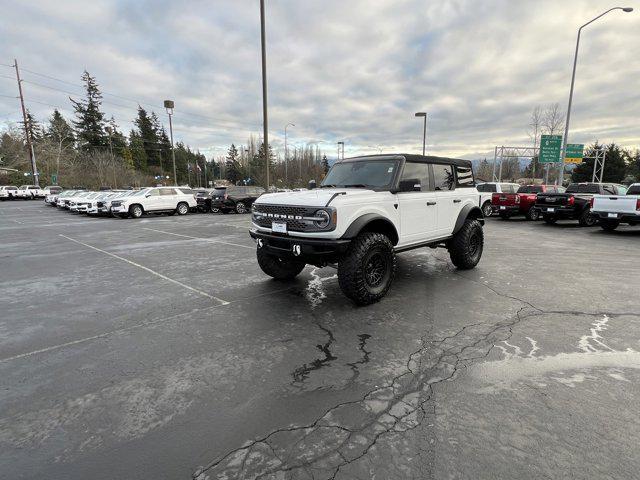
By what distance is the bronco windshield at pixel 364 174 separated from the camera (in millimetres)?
5609

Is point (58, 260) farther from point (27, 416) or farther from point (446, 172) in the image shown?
point (446, 172)

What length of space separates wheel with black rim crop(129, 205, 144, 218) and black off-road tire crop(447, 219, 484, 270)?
18.4m

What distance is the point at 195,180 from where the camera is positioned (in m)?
99.2

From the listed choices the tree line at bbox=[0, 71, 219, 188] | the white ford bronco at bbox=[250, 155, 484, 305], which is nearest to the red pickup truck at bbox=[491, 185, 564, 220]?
the white ford bronco at bbox=[250, 155, 484, 305]

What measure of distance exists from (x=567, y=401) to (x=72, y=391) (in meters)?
4.09

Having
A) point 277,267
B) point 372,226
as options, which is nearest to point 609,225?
point 372,226

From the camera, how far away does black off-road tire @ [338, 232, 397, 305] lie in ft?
15.3

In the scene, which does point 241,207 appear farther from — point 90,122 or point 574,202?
point 90,122

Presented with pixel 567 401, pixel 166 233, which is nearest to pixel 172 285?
pixel 567 401

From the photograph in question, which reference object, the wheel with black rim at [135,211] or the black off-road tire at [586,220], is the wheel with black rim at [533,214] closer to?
the black off-road tire at [586,220]

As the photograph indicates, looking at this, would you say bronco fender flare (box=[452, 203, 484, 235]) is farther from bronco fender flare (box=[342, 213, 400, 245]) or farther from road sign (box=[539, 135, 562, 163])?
road sign (box=[539, 135, 562, 163])

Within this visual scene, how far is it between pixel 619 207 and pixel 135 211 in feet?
72.4

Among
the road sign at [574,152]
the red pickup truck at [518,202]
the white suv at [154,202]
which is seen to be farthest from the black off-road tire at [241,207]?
the road sign at [574,152]

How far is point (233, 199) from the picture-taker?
22.1 meters
